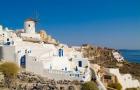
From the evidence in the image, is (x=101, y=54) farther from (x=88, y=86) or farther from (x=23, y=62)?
(x=88, y=86)

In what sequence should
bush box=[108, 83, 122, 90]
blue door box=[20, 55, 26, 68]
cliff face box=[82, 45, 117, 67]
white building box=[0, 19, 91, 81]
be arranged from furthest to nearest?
cliff face box=[82, 45, 117, 67], bush box=[108, 83, 122, 90], blue door box=[20, 55, 26, 68], white building box=[0, 19, 91, 81]

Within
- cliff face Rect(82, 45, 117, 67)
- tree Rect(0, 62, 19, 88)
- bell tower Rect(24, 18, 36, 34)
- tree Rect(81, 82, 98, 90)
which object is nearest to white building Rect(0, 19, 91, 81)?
tree Rect(81, 82, 98, 90)

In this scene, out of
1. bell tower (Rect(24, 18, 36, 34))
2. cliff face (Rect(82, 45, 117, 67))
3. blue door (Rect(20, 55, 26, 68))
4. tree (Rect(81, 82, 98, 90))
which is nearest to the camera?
tree (Rect(81, 82, 98, 90))

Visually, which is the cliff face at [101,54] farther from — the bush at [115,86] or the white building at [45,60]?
the white building at [45,60]

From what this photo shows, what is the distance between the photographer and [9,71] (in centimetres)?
3666

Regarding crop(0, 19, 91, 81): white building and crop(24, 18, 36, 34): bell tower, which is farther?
crop(24, 18, 36, 34): bell tower

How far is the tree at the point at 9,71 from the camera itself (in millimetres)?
36500

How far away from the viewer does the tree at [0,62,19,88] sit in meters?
36.5

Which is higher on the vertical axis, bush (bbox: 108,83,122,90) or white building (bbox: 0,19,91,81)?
white building (bbox: 0,19,91,81)

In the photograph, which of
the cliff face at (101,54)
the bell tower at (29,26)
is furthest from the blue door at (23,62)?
the cliff face at (101,54)

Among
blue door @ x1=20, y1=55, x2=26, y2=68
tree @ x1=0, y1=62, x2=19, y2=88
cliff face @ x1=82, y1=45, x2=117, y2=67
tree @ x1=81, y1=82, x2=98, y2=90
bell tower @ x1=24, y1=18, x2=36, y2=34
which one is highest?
bell tower @ x1=24, y1=18, x2=36, y2=34

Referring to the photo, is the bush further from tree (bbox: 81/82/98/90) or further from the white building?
tree (bbox: 81/82/98/90)

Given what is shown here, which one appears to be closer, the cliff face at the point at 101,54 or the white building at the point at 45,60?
the white building at the point at 45,60

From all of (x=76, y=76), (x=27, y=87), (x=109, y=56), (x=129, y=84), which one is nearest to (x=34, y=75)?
(x=27, y=87)
